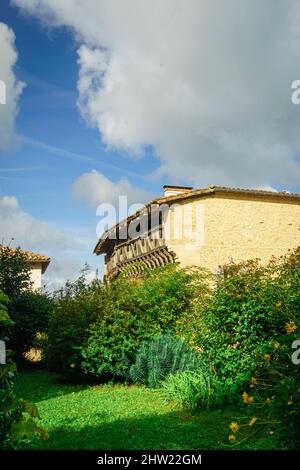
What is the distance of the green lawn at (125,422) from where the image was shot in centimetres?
547

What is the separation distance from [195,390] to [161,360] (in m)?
1.89

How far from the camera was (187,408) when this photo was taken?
751cm

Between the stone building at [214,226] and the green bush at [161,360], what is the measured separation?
6787mm

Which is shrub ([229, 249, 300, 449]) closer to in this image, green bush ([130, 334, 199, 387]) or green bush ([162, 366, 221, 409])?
green bush ([162, 366, 221, 409])

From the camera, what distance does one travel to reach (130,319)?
1108 cm

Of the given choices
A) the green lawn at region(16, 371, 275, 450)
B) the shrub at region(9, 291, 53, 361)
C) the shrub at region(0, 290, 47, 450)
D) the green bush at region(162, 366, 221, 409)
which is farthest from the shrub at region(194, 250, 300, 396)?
the shrub at region(9, 291, 53, 361)

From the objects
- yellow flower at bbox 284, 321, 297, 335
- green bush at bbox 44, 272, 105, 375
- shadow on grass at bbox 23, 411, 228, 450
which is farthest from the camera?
green bush at bbox 44, 272, 105, 375

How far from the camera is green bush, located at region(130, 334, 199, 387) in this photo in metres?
9.24

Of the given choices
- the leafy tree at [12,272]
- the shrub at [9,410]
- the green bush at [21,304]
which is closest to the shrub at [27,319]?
the green bush at [21,304]

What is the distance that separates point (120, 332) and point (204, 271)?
519 cm

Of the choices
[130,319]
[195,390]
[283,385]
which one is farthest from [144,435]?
[130,319]

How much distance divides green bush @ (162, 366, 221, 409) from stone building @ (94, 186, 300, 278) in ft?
27.5

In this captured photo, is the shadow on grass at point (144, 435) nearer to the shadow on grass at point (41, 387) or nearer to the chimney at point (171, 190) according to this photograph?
the shadow on grass at point (41, 387)

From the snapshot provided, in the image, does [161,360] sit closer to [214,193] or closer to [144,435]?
[144,435]
